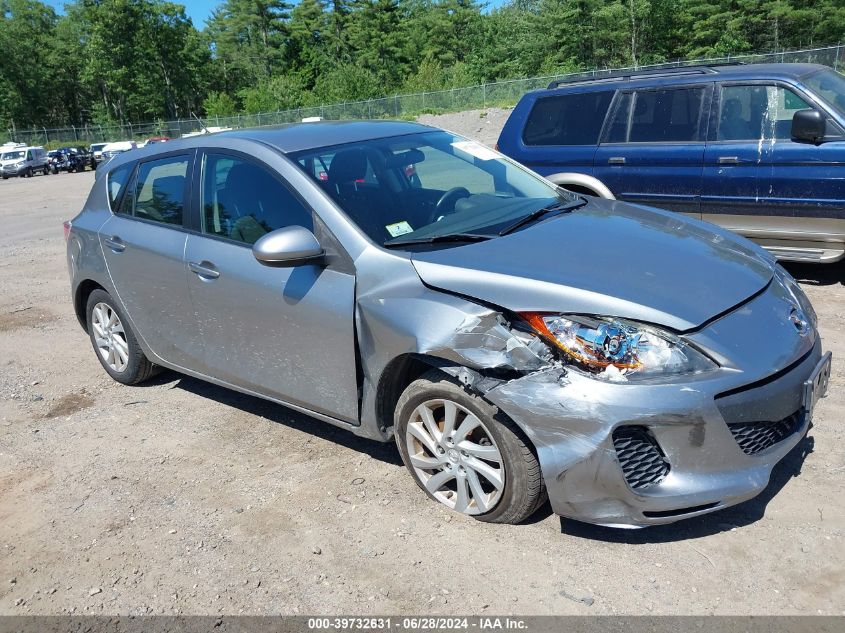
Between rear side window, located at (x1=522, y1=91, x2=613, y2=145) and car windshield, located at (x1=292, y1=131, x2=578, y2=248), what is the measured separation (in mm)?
3093

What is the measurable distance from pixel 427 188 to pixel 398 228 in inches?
20.7

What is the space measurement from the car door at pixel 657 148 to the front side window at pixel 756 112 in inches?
7.5

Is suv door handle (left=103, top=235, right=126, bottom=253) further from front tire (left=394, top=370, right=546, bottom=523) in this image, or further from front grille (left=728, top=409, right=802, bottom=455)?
front grille (left=728, top=409, right=802, bottom=455)

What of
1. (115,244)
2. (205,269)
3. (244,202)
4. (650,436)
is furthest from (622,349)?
(115,244)

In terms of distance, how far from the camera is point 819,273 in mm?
6879

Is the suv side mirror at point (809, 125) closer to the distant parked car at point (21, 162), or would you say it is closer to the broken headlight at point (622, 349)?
the broken headlight at point (622, 349)

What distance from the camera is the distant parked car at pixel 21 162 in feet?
137

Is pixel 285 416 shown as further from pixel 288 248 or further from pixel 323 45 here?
pixel 323 45

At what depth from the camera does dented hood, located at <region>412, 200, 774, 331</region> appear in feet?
9.75

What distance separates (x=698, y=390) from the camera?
2.77 meters

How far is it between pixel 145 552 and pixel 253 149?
217 cm

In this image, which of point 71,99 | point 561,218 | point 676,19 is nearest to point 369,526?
point 561,218

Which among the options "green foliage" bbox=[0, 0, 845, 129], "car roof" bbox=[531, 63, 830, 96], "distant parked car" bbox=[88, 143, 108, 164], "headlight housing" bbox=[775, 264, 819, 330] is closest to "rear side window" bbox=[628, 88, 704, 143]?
"car roof" bbox=[531, 63, 830, 96]

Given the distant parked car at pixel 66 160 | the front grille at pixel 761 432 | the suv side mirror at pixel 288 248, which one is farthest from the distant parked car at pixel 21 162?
the front grille at pixel 761 432
